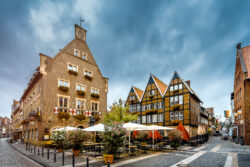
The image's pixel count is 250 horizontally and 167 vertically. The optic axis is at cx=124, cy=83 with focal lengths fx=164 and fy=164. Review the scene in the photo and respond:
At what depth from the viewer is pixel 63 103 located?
22.6 metres

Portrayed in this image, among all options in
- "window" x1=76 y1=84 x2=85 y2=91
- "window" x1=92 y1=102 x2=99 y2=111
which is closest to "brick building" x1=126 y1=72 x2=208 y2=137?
"window" x1=92 y1=102 x2=99 y2=111

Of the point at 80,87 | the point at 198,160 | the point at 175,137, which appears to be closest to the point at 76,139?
the point at 198,160

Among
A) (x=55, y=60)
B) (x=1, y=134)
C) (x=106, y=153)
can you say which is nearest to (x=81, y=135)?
(x=106, y=153)

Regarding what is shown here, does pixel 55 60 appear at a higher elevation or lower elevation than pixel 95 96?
higher

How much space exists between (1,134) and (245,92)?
112 meters

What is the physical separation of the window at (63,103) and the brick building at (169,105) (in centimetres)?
1151

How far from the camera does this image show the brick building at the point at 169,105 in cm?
2755

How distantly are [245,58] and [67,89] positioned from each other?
26.5m

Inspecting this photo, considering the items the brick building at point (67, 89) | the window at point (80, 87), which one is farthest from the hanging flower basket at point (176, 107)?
the window at point (80, 87)

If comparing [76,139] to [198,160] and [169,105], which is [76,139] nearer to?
[198,160]

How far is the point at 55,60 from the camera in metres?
22.8

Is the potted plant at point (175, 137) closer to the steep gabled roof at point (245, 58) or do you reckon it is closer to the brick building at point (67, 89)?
the brick building at point (67, 89)

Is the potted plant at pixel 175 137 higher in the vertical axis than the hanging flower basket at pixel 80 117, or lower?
lower

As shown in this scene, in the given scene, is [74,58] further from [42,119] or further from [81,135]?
[81,135]
